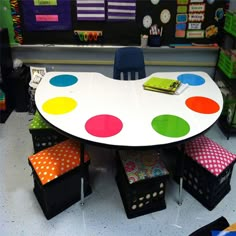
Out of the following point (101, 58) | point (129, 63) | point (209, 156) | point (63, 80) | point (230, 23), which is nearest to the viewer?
point (209, 156)

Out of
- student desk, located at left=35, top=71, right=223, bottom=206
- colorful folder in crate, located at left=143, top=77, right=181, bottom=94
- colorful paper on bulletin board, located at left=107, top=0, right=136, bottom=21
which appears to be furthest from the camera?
colorful paper on bulletin board, located at left=107, top=0, right=136, bottom=21

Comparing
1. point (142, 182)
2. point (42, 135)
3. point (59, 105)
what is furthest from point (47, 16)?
point (142, 182)

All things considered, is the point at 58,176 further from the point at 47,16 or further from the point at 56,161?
the point at 47,16

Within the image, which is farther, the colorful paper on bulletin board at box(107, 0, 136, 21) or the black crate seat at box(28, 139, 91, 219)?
the colorful paper on bulletin board at box(107, 0, 136, 21)

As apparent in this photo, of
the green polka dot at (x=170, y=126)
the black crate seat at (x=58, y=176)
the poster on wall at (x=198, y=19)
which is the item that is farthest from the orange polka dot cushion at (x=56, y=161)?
the poster on wall at (x=198, y=19)

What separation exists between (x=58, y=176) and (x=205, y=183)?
1036 mm

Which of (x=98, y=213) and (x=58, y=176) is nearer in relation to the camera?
(x=58, y=176)

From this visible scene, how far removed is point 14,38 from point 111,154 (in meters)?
1.75

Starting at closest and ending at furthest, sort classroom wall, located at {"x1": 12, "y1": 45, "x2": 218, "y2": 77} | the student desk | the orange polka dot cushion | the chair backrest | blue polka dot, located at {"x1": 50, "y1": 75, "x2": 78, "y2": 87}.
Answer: the student desk, the orange polka dot cushion, blue polka dot, located at {"x1": 50, "y1": 75, "x2": 78, "y2": 87}, the chair backrest, classroom wall, located at {"x1": 12, "y1": 45, "x2": 218, "y2": 77}

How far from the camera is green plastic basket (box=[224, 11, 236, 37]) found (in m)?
2.74

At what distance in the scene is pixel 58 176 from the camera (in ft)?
6.19

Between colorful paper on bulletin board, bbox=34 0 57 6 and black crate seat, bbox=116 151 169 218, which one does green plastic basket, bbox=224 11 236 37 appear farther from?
colorful paper on bulletin board, bbox=34 0 57 6

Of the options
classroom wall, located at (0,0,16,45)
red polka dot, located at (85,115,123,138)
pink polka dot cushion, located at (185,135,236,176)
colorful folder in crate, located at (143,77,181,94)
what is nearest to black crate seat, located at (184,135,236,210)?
pink polka dot cushion, located at (185,135,236,176)

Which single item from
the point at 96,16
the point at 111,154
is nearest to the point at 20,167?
the point at 111,154
